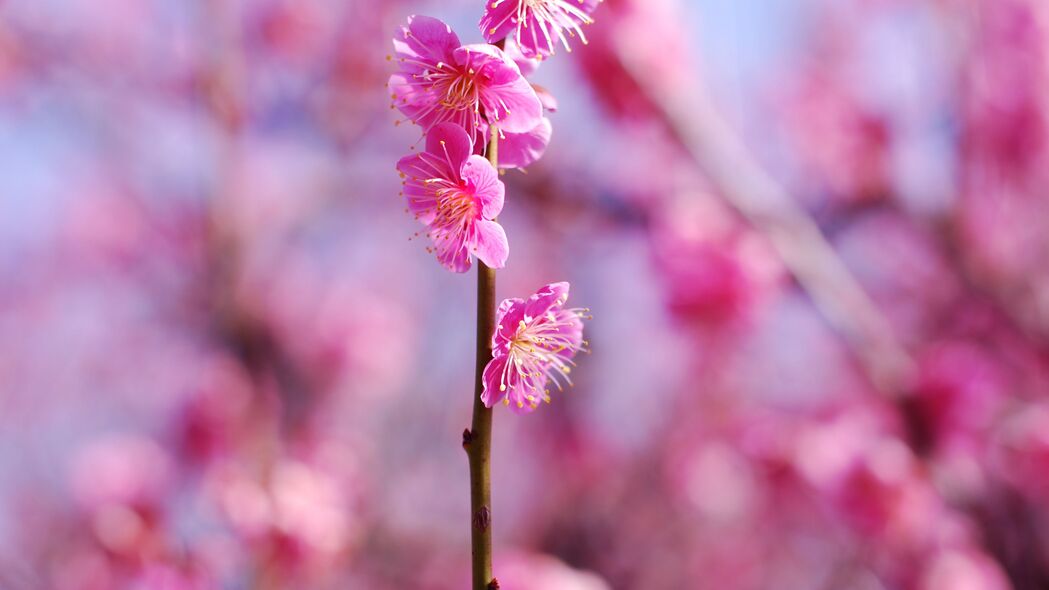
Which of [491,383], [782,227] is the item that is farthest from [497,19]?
[782,227]

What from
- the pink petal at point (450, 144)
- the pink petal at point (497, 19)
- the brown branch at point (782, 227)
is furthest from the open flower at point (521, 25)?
the brown branch at point (782, 227)

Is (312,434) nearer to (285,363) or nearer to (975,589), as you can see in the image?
(285,363)

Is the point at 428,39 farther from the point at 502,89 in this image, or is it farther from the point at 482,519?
the point at 482,519

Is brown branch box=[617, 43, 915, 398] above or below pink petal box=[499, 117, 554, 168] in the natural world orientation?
above

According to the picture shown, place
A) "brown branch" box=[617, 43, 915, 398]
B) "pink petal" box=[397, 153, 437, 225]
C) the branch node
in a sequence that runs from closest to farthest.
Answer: the branch node < "pink petal" box=[397, 153, 437, 225] < "brown branch" box=[617, 43, 915, 398]

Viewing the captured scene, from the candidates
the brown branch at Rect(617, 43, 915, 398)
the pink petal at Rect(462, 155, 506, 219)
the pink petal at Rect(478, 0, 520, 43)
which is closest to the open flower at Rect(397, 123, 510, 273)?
the pink petal at Rect(462, 155, 506, 219)

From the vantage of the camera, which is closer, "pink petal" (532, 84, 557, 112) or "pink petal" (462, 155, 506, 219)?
"pink petal" (462, 155, 506, 219)

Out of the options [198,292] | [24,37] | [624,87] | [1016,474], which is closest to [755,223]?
[624,87]

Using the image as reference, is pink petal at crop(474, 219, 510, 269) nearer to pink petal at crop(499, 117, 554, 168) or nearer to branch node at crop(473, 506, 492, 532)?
pink petal at crop(499, 117, 554, 168)
